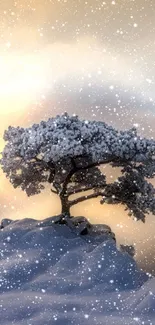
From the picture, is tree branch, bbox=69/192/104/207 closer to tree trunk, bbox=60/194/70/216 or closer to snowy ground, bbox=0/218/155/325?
tree trunk, bbox=60/194/70/216

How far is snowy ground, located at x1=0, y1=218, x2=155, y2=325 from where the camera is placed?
32.9 feet

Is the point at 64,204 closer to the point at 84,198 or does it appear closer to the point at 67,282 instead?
the point at 84,198

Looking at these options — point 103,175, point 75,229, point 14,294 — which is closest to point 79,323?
point 14,294

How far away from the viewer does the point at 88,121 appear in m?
20.1

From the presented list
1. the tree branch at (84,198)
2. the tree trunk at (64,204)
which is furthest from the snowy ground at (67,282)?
the tree branch at (84,198)

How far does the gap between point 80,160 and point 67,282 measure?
8.81 m

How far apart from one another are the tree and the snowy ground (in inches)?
116

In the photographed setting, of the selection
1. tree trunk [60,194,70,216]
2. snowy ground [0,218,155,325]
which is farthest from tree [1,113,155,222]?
snowy ground [0,218,155,325]

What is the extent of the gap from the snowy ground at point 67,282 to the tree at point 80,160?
2946 millimetres

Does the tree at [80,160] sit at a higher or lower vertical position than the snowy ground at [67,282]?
higher

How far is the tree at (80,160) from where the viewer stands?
62.2 feet

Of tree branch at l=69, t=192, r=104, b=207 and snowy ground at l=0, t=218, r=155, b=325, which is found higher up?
tree branch at l=69, t=192, r=104, b=207

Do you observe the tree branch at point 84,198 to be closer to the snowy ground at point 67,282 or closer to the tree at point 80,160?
the tree at point 80,160

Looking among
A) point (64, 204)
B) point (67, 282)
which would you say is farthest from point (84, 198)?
point (67, 282)
